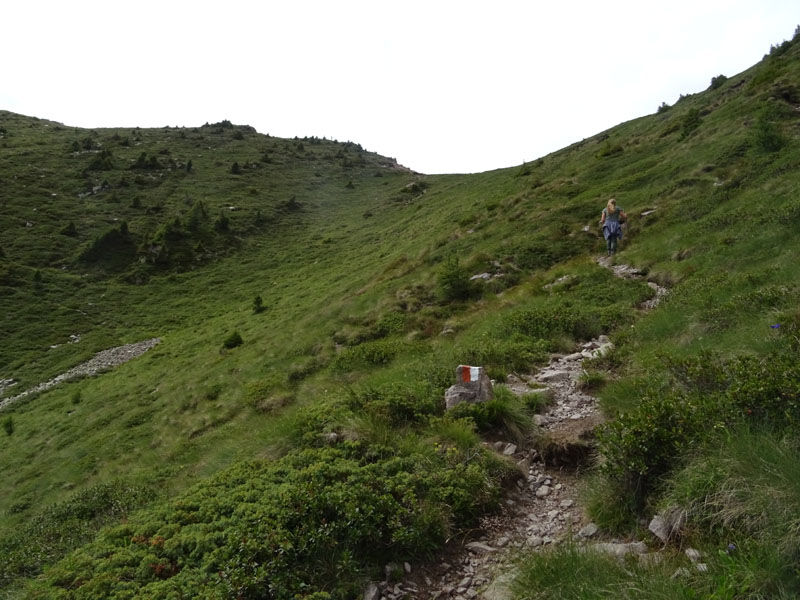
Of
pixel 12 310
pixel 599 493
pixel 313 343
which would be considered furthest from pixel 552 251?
pixel 12 310

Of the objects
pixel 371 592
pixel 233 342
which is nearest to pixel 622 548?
pixel 371 592

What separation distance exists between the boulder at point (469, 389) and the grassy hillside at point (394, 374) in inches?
13.1

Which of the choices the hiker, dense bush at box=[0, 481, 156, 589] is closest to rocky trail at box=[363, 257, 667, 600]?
Result: dense bush at box=[0, 481, 156, 589]

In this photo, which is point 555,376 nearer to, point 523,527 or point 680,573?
point 523,527

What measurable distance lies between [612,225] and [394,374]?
13.0 meters

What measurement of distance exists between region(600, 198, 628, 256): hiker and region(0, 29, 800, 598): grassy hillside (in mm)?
1012

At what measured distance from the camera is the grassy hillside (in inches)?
225

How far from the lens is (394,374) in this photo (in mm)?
12578

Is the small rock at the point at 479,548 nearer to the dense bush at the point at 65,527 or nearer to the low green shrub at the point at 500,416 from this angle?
the low green shrub at the point at 500,416

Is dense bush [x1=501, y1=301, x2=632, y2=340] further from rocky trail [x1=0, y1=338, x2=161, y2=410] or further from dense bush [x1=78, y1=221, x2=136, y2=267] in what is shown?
dense bush [x1=78, y1=221, x2=136, y2=267]

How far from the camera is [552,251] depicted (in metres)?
22.4

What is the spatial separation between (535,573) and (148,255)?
6818 centimetres

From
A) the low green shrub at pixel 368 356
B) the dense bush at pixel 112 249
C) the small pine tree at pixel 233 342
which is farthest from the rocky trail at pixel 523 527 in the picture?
the dense bush at pixel 112 249

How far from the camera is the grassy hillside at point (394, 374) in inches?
225
